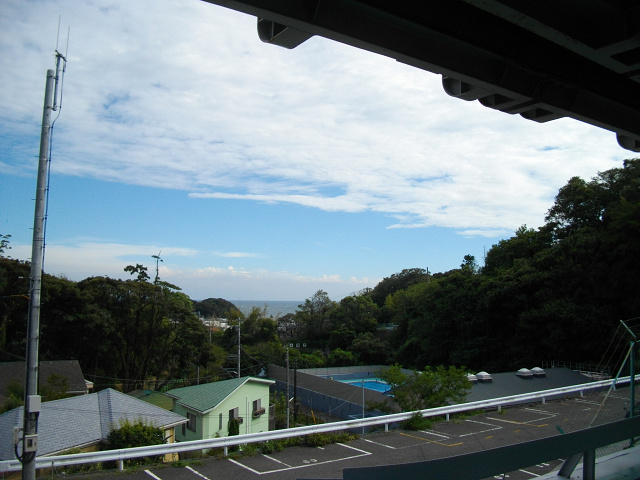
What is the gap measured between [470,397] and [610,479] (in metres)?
15.5

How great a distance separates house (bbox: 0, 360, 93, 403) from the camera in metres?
23.4

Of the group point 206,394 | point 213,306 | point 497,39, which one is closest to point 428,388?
point 206,394

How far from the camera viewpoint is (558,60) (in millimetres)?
5738

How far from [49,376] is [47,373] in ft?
3.44

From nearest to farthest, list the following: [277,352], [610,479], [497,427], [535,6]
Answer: [610,479], [535,6], [497,427], [277,352]

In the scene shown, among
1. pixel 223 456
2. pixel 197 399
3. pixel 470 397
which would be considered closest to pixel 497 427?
pixel 223 456

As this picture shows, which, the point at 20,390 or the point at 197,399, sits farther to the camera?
the point at 20,390

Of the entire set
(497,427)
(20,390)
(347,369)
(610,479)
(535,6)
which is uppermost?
(535,6)

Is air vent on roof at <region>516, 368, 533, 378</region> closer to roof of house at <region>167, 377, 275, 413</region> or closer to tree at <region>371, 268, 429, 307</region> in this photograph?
roof of house at <region>167, 377, 275, 413</region>

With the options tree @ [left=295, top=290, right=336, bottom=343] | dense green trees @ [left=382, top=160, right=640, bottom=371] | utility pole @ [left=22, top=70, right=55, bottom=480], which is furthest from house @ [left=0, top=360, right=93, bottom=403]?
tree @ [left=295, top=290, right=336, bottom=343]

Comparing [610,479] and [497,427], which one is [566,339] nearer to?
[497,427]

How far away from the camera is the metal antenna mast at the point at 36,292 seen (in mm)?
6918

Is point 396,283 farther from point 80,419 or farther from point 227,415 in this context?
point 80,419

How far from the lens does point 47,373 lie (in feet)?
85.6
